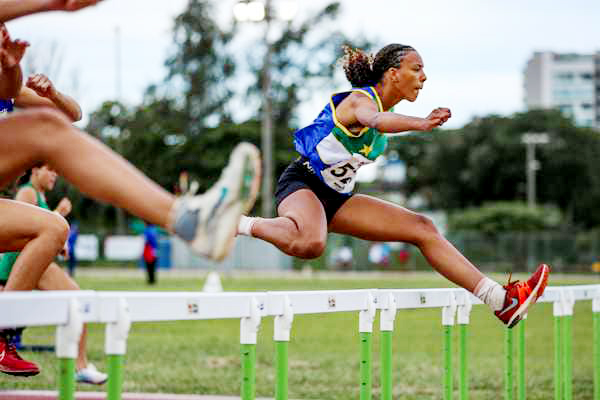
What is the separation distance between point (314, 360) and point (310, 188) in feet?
19.3

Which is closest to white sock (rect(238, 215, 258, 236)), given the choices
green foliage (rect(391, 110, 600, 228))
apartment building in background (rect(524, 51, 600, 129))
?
green foliage (rect(391, 110, 600, 228))

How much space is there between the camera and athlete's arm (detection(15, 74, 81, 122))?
13.8 ft

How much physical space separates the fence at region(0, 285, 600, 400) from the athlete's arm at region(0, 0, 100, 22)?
102 centimetres

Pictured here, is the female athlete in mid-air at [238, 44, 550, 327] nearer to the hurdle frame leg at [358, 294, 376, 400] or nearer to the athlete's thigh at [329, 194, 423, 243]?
the athlete's thigh at [329, 194, 423, 243]

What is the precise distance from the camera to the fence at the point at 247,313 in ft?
9.59

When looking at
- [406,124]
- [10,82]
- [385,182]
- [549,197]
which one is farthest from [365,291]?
[385,182]

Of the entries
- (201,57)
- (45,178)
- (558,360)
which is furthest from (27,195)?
(201,57)

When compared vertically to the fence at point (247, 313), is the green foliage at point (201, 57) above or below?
above

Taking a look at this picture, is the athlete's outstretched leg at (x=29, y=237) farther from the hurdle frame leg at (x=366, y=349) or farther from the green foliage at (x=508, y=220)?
the green foliage at (x=508, y=220)

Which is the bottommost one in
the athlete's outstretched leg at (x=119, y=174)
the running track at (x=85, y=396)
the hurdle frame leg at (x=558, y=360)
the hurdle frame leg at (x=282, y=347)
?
the running track at (x=85, y=396)

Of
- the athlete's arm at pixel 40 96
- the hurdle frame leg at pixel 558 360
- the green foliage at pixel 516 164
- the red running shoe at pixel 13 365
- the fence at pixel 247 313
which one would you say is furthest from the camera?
the green foliage at pixel 516 164

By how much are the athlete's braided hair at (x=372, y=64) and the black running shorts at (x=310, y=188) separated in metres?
0.53

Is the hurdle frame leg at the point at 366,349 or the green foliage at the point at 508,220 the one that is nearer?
the hurdle frame leg at the point at 366,349

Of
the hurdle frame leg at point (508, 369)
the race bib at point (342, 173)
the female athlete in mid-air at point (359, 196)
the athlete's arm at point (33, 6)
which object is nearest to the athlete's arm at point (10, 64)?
the athlete's arm at point (33, 6)
